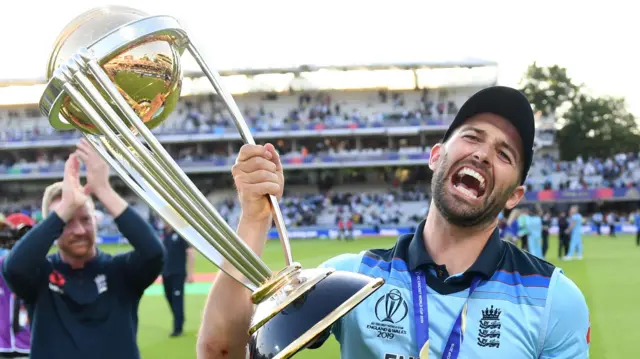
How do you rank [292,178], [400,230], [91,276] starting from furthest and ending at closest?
[292,178]
[400,230]
[91,276]

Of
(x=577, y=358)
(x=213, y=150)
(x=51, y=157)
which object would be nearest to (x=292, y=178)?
(x=213, y=150)

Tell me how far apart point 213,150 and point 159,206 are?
47145mm

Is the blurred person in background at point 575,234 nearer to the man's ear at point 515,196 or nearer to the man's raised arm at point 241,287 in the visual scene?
the man's ear at point 515,196

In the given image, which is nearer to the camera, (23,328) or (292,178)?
(23,328)

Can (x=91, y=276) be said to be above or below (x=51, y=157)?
above

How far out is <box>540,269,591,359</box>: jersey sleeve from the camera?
4.98 ft

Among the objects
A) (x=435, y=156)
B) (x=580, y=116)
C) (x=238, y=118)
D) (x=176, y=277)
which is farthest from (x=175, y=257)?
(x=580, y=116)

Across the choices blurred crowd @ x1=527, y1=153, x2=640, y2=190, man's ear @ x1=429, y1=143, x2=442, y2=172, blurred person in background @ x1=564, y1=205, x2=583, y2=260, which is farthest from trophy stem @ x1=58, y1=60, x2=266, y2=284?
blurred crowd @ x1=527, y1=153, x2=640, y2=190

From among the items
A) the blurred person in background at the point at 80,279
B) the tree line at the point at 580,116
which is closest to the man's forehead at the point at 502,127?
→ the blurred person in background at the point at 80,279

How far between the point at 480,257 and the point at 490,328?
0.22 m

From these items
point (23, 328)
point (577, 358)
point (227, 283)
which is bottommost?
point (23, 328)

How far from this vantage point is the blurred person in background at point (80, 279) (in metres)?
2.65

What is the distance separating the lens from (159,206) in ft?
3.58

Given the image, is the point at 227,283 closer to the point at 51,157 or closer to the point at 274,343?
the point at 274,343
